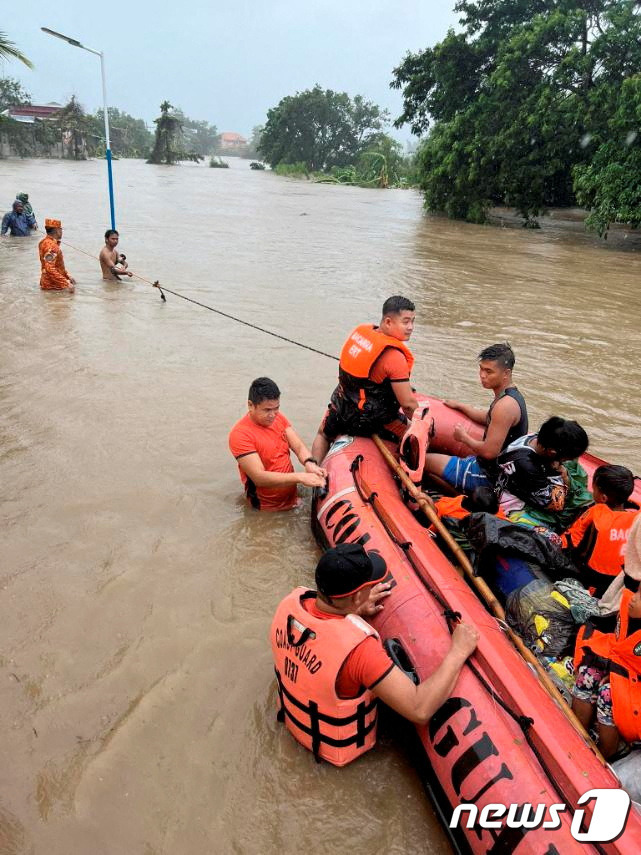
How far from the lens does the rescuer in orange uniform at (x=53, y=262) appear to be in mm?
8945

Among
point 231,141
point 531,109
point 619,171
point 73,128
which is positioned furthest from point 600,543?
point 231,141

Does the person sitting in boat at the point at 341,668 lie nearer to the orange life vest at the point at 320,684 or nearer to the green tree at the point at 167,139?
the orange life vest at the point at 320,684

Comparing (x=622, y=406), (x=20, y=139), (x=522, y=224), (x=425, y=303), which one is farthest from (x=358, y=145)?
(x=622, y=406)

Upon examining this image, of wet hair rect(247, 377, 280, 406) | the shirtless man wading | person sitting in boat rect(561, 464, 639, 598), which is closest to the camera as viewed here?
person sitting in boat rect(561, 464, 639, 598)

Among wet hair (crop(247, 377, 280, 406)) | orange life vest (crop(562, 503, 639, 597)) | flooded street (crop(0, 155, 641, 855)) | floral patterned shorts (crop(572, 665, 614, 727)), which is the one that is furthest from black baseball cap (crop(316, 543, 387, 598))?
wet hair (crop(247, 377, 280, 406))

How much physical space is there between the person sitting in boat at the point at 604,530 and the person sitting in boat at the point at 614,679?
0.43 m

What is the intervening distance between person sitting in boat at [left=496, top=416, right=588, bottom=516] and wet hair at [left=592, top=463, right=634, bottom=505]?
0.35m

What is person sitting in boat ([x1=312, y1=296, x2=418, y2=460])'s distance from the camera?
393 cm

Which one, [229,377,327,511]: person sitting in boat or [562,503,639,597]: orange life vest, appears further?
[229,377,327,511]: person sitting in boat

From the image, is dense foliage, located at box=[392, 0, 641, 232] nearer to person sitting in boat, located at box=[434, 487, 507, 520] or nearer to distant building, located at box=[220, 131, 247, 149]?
person sitting in boat, located at box=[434, 487, 507, 520]

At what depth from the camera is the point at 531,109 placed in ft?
56.6

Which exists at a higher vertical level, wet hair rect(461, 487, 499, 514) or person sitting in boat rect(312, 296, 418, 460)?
person sitting in boat rect(312, 296, 418, 460)

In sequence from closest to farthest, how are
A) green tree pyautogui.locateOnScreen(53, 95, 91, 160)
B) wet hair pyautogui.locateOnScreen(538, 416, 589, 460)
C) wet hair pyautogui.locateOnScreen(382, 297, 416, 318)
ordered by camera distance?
wet hair pyautogui.locateOnScreen(538, 416, 589, 460)
wet hair pyautogui.locateOnScreen(382, 297, 416, 318)
green tree pyautogui.locateOnScreen(53, 95, 91, 160)
